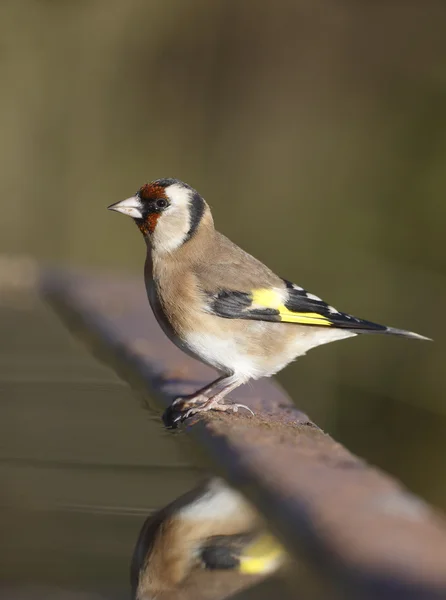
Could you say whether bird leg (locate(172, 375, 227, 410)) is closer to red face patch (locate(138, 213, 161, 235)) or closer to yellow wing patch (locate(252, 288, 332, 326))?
yellow wing patch (locate(252, 288, 332, 326))

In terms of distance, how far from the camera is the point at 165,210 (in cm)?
341

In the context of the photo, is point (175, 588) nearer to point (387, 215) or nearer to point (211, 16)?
point (387, 215)

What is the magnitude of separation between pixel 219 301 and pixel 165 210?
0.44 metres

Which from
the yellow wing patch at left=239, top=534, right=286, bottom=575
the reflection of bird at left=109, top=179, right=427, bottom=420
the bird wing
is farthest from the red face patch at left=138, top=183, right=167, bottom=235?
the yellow wing patch at left=239, top=534, right=286, bottom=575

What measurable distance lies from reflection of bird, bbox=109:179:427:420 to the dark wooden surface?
0.74 feet

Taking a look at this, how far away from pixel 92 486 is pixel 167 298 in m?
1.24

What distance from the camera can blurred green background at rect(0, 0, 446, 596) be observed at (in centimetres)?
675

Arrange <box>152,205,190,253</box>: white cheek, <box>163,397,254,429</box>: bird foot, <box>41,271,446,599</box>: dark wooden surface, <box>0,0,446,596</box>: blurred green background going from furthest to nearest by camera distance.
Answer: <box>0,0,446,596</box>: blurred green background, <box>152,205,190,253</box>: white cheek, <box>163,397,254,429</box>: bird foot, <box>41,271,446,599</box>: dark wooden surface

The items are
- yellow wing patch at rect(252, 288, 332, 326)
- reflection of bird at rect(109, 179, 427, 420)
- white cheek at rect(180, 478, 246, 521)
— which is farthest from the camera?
yellow wing patch at rect(252, 288, 332, 326)

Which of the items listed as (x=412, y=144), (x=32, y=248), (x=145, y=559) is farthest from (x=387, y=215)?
(x=145, y=559)

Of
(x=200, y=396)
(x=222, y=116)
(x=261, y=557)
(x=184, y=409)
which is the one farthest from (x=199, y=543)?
(x=222, y=116)

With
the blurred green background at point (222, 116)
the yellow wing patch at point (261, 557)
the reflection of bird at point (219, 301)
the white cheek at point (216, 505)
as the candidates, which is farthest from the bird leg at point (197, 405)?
the blurred green background at point (222, 116)

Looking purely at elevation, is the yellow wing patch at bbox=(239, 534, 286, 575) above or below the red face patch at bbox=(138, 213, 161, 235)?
above

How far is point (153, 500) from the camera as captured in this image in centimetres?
184
